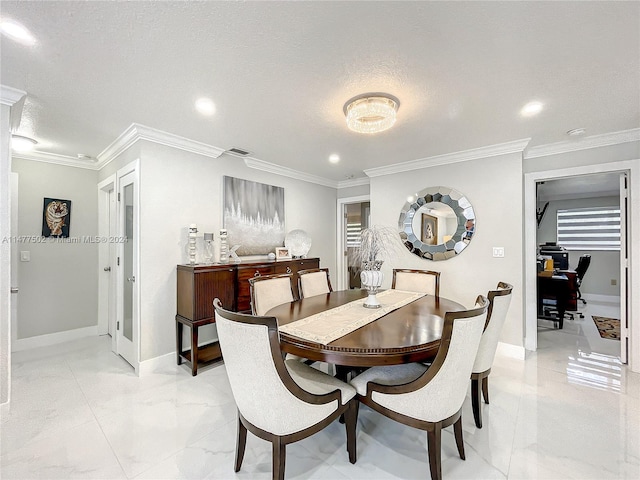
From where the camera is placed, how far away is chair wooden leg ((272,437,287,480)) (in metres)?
1.40

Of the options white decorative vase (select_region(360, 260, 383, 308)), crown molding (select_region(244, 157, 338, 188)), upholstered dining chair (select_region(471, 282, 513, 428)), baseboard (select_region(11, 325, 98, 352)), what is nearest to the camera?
upholstered dining chair (select_region(471, 282, 513, 428))

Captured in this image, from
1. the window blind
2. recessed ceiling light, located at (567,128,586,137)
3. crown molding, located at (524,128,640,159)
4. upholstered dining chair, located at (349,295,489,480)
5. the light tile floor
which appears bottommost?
the light tile floor

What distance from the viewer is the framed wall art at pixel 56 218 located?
11.8 feet

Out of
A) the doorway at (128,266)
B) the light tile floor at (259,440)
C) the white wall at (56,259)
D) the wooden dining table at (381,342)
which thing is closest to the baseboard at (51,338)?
the white wall at (56,259)

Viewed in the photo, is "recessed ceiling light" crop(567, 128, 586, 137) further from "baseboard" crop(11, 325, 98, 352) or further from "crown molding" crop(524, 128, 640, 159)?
"baseboard" crop(11, 325, 98, 352)

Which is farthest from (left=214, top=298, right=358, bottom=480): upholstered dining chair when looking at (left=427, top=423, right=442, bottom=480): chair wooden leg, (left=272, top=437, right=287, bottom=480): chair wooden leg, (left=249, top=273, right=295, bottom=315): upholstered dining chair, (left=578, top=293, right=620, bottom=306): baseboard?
(left=578, top=293, right=620, bottom=306): baseboard

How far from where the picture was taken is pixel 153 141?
2891 mm

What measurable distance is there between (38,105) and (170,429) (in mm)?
2736

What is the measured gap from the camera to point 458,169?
3.64 metres

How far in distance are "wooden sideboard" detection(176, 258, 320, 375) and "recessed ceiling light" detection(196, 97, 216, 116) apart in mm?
1451

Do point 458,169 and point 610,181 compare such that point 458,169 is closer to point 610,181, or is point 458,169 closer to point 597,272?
point 610,181

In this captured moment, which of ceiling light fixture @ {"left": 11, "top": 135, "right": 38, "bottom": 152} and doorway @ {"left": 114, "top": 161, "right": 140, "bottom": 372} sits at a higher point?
ceiling light fixture @ {"left": 11, "top": 135, "right": 38, "bottom": 152}

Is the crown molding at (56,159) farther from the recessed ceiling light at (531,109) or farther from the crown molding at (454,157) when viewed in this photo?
the recessed ceiling light at (531,109)

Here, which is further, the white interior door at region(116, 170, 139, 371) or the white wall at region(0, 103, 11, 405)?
the white interior door at region(116, 170, 139, 371)
